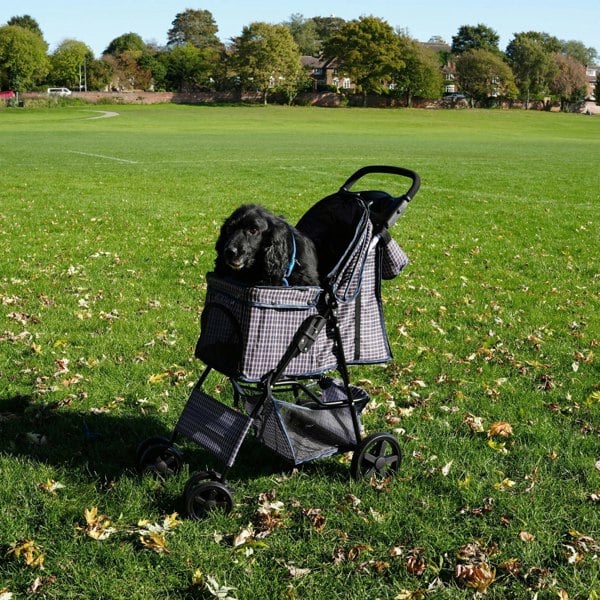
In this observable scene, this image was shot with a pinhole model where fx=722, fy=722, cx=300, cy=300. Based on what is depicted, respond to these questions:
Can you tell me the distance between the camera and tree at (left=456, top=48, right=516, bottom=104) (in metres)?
103

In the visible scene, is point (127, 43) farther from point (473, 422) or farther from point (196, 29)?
point (473, 422)

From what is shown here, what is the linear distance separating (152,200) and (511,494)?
1304 centimetres

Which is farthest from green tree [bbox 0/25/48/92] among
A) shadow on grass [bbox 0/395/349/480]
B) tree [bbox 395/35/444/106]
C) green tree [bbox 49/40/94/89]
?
shadow on grass [bbox 0/395/349/480]

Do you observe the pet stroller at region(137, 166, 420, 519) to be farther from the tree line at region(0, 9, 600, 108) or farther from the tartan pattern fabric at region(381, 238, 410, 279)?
the tree line at region(0, 9, 600, 108)

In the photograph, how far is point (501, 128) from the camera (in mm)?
67375

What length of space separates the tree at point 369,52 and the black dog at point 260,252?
99.5 metres

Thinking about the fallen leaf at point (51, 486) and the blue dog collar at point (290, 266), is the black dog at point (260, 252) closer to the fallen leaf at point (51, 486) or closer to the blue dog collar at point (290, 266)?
the blue dog collar at point (290, 266)

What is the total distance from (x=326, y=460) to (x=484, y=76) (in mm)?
108003

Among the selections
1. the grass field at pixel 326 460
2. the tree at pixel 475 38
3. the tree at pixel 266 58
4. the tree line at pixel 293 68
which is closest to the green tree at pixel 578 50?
the tree at pixel 475 38

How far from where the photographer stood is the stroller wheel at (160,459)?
4.29 metres

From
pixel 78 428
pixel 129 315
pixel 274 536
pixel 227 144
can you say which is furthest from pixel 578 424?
pixel 227 144

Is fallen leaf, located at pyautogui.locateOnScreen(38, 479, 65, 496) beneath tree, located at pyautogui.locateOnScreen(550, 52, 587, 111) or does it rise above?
beneath

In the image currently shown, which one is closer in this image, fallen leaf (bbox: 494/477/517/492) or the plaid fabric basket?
the plaid fabric basket

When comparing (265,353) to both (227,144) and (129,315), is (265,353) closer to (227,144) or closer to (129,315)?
(129,315)
